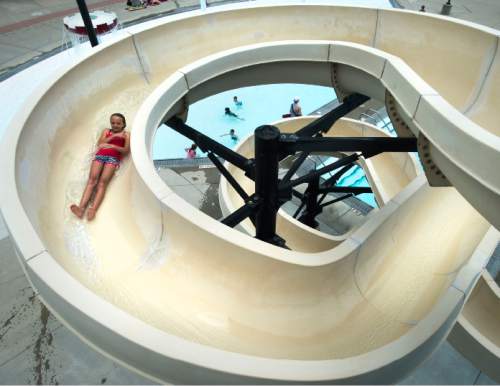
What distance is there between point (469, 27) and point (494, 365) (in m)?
5.71

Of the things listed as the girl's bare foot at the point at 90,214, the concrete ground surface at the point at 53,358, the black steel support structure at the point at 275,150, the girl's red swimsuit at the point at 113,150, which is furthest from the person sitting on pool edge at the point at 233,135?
the girl's bare foot at the point at 90,214

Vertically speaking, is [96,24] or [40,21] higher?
[96,24]

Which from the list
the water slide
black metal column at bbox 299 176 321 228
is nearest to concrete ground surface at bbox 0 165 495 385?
the water slide

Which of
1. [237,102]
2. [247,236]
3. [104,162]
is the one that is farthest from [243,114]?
[247,236]

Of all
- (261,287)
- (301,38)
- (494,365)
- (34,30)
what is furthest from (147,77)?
(34,30)

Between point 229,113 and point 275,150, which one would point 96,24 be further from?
point 275,150

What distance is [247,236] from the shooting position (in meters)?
4.19

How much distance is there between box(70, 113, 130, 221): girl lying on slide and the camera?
→ 492cm

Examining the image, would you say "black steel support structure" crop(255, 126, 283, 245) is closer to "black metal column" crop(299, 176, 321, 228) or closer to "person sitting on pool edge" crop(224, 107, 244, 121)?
"black metal column" crop(299, 176, 321, 228)

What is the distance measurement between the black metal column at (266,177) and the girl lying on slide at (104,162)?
196 centimetres

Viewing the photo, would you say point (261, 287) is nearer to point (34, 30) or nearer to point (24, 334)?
point (24, 334)

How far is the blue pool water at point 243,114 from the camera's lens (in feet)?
56.4

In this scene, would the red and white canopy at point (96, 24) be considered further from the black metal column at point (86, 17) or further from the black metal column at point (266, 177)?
the black metal column at point (266, 177)

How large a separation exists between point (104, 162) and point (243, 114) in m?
14.5
